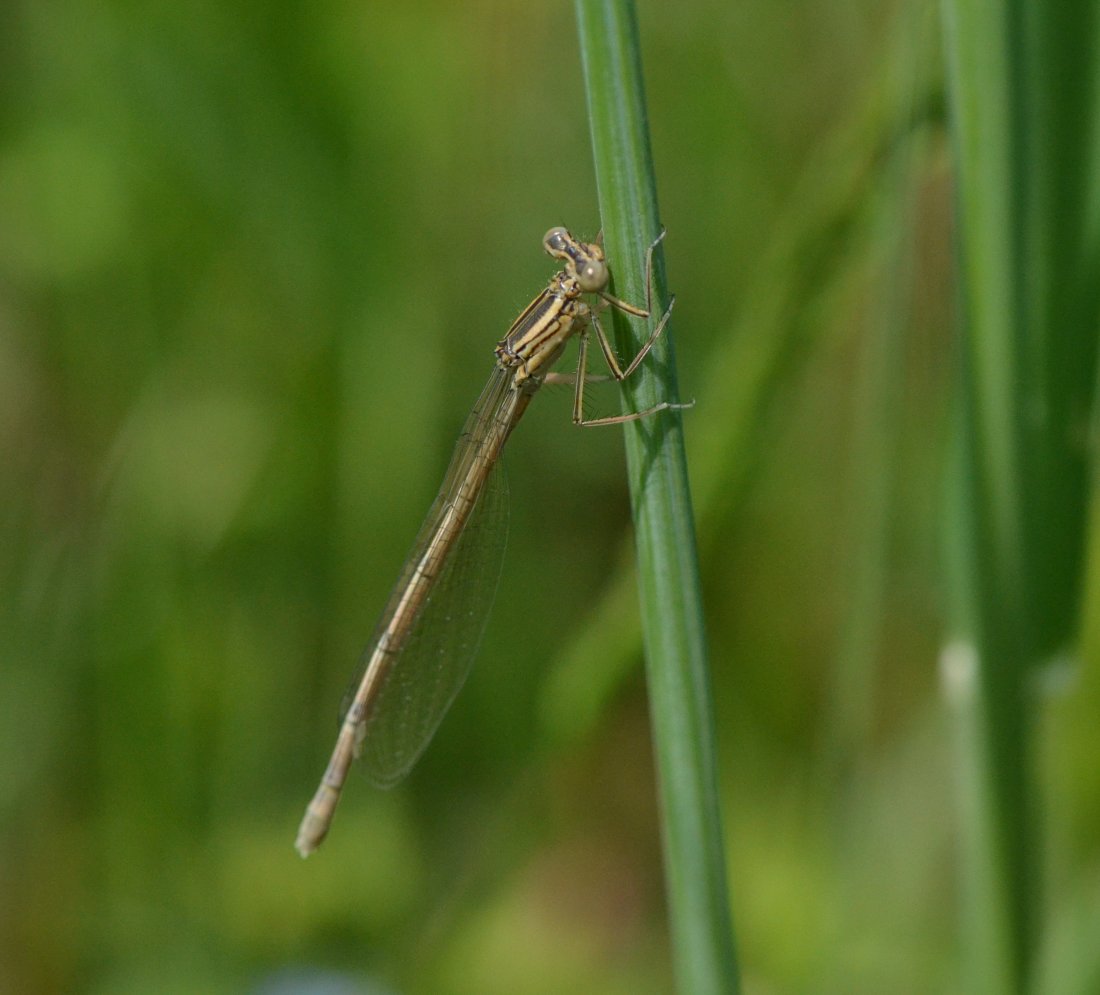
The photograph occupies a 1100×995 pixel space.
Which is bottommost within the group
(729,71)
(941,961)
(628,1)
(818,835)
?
(941,961)

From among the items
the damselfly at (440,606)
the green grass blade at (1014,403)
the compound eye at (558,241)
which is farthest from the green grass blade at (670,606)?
the damselfly at (440,606)

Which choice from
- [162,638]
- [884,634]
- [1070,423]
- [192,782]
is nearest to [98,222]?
[162,638]

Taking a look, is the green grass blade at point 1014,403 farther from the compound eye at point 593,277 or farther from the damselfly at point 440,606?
the damselfly at point 440,606

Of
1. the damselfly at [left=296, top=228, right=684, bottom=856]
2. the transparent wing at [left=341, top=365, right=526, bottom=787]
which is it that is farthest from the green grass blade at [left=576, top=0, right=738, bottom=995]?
the transparent wing at [left=341, top=365, right=526, bottom=787]

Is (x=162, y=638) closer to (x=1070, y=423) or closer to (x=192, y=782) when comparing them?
(x=192, y=782)

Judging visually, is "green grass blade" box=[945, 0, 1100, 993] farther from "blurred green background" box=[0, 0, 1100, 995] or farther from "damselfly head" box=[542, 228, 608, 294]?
"blurred green background" box=[0, 0, 1100, 995]
